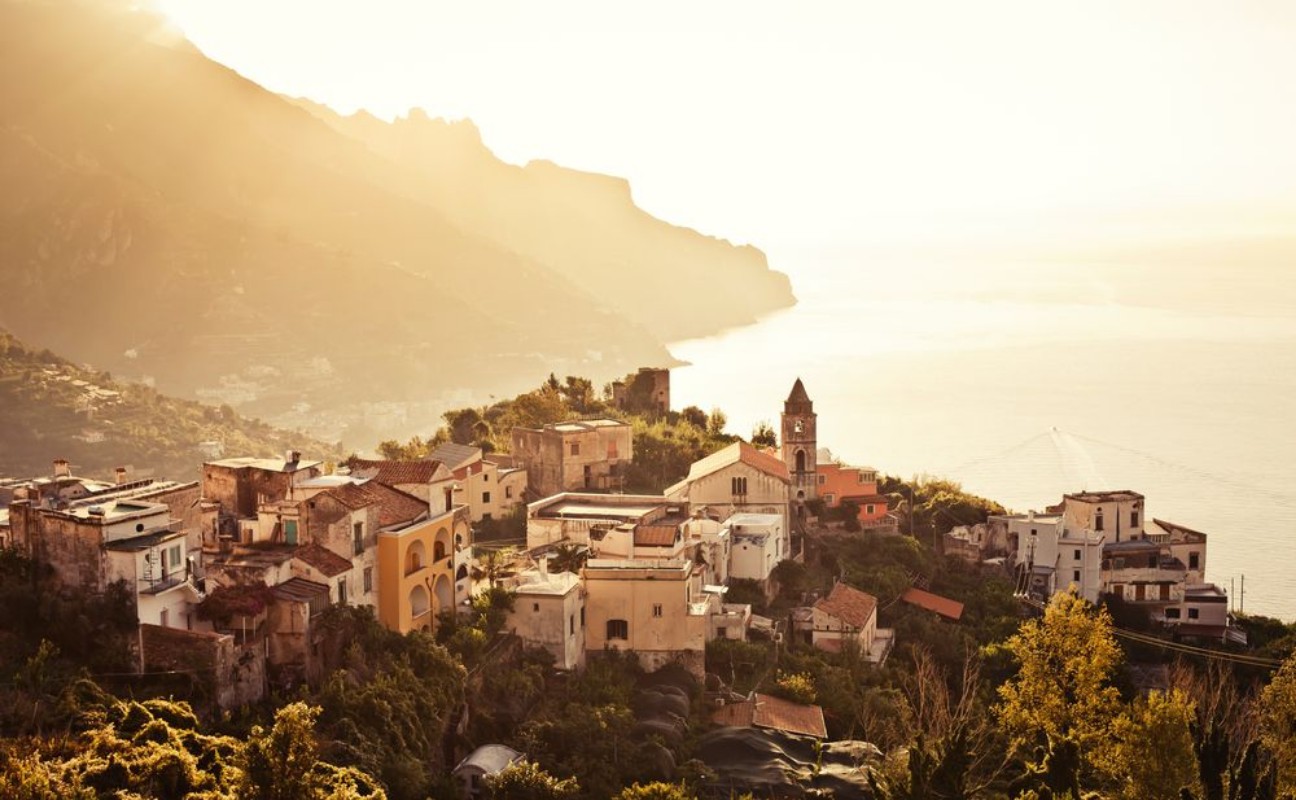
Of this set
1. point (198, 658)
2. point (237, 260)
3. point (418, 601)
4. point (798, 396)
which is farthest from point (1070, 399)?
point (198, 658)

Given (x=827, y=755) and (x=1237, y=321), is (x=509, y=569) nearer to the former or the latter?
(x=827, y=755)

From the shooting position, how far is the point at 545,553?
32.8 m

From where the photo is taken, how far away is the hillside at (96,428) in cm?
6347

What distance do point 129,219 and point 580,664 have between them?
308 feet

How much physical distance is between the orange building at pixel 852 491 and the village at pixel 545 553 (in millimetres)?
69

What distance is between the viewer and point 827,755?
26234 mm

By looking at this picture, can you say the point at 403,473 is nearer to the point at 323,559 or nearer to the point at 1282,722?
the point at 323,559

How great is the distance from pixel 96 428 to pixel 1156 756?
184 feet

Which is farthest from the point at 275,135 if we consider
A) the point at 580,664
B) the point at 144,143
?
the point at 580,664

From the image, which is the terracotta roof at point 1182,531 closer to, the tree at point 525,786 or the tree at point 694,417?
the tree at point 694,417

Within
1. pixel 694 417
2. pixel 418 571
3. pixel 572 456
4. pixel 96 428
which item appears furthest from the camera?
pixel 96 428

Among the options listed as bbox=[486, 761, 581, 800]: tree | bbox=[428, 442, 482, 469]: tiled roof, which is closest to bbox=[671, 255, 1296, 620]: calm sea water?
bbox=[428, 442, 482, 469]: tiled roof

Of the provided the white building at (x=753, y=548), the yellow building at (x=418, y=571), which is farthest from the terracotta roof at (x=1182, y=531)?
the yellow building at (x=418, y=571)

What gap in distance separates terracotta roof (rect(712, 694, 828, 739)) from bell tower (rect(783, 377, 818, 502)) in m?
15.3
